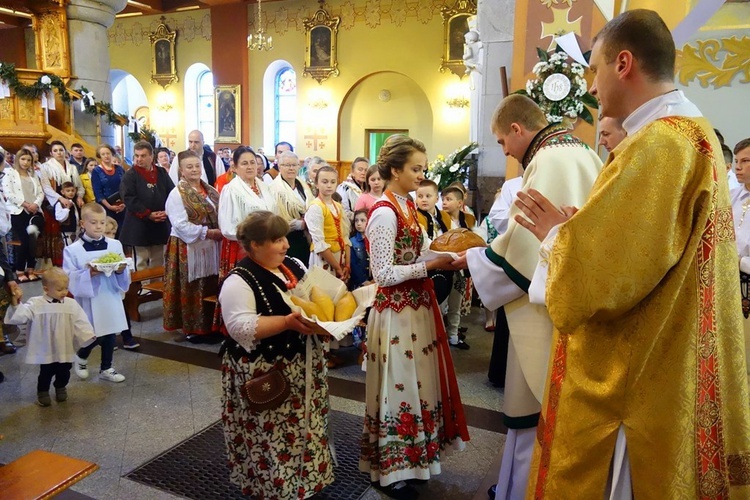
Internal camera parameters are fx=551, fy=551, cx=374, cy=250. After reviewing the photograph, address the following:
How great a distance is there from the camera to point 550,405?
161 centimetres

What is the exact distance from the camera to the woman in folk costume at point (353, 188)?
6002mm

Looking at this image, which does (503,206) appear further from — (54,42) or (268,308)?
(54,42)

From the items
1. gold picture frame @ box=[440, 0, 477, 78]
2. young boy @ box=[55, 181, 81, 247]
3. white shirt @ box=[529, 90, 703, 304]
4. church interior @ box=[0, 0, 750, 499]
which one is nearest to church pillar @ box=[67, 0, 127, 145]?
church interior @ box=[0, 0, 750, 499]

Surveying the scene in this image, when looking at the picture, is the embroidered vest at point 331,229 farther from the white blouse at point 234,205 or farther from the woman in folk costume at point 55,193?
the woman in folk costume at point 55,193

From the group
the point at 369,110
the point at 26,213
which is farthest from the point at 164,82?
the point at 26,213

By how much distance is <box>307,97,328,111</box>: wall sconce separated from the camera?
51.4ft

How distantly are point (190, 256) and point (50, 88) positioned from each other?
881cm

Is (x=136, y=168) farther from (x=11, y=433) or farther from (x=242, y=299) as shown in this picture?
(x=242, y=299)

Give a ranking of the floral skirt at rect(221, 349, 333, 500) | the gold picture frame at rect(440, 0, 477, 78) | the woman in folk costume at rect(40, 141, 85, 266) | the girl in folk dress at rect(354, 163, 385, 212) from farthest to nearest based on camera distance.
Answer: the gold picture frame at rect(440, 0, 477, 78)
the woman in folk costume at rect(40, 141, 85, 266)
the girl in folk dress at rect(354, 163, 385, 212)
the floral skirt at rect(221, 349, 333, 500)

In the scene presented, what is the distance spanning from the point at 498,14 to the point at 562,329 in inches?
240

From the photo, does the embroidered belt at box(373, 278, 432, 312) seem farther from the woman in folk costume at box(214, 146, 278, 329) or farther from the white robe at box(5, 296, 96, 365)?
the woman in folk costume at box(214, 146, 278, 329)

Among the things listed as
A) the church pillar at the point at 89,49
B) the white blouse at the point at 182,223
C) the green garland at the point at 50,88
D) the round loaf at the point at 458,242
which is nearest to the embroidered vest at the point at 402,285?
the round loaf at the point at 458,242

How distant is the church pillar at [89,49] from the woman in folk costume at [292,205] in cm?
965

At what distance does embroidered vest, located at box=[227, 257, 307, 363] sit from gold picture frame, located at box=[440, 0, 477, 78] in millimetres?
12313
